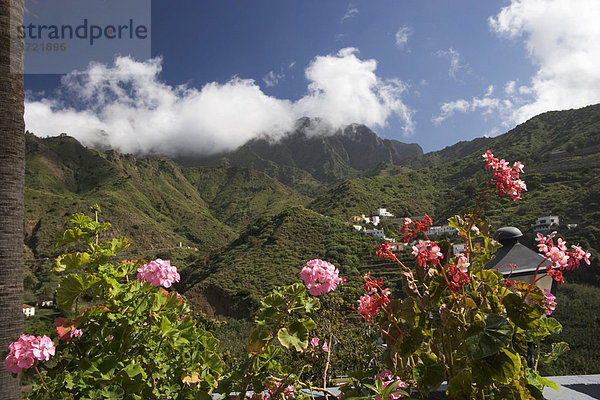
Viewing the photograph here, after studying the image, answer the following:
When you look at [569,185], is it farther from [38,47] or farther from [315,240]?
[38,47]

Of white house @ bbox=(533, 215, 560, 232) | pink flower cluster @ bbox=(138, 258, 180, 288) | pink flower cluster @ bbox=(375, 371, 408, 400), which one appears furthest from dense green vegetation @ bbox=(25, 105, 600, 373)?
pink flower cluster @ bbox=(138, 258, 180, 288)

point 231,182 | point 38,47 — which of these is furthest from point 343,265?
point 231,182

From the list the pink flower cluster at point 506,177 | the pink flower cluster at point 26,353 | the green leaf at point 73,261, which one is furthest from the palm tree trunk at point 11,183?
the pink flower cluster at point 506,177

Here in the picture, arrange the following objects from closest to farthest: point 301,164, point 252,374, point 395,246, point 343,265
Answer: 1. point 252,374
2. point 395,246
3. point 343,265
4. point 301,164

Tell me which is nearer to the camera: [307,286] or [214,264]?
[307,286]

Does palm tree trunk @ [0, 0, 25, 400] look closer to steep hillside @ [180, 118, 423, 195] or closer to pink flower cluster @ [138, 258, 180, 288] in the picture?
pink flower cluster @ [138, 258, 180, 288]

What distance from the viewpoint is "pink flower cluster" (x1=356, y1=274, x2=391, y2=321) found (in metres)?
1.31

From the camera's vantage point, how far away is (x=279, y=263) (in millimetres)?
30797

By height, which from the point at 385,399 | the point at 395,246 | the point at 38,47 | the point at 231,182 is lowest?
the point at 385,399

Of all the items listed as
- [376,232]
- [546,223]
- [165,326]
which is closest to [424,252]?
[165,326]

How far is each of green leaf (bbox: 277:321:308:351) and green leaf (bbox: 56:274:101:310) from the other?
2.65ft

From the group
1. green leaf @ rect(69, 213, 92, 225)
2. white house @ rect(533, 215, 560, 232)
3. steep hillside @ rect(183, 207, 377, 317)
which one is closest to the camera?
green leaf @ rect(69, 213, 92, 225)

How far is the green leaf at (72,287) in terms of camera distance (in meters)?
1.46

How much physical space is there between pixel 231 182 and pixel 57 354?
318ft
